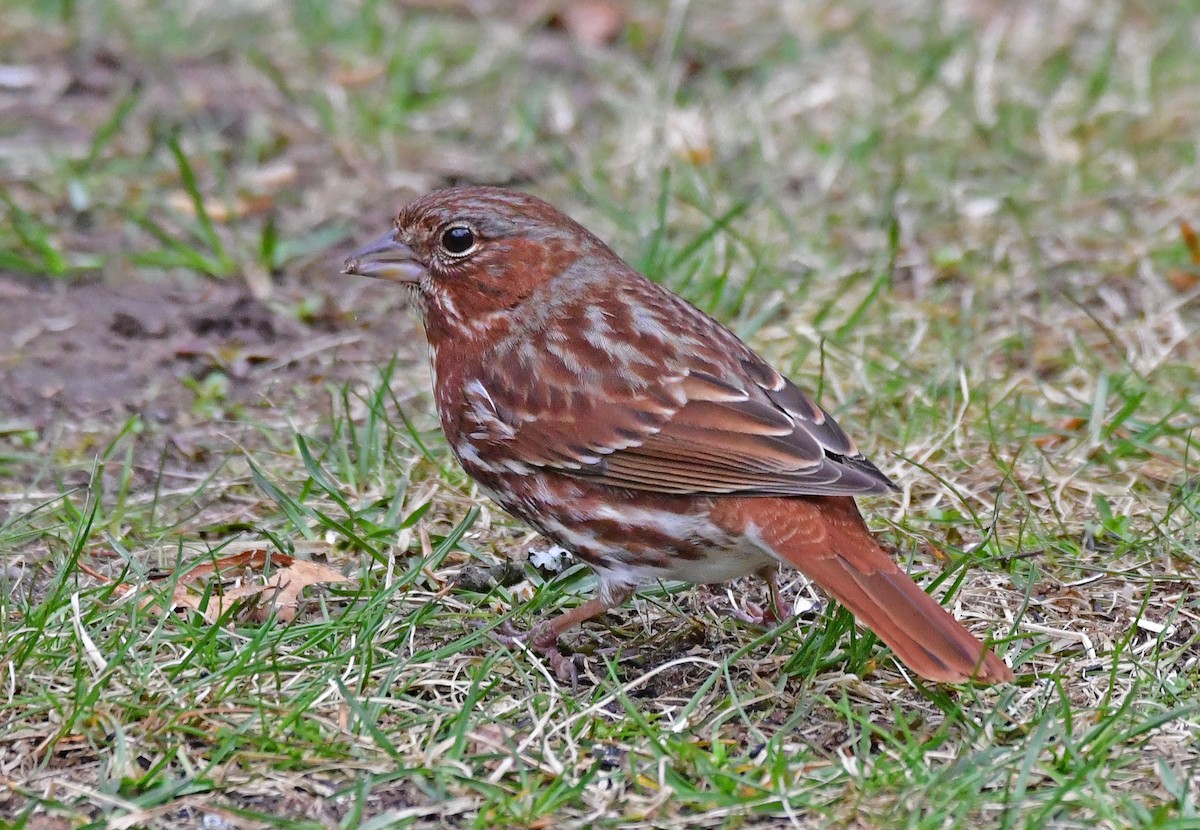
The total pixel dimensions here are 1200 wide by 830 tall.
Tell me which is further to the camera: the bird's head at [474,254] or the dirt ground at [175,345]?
the dirt ground at [175,345]

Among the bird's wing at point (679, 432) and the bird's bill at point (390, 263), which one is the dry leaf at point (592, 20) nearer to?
the bird's bill at point (390, 263)

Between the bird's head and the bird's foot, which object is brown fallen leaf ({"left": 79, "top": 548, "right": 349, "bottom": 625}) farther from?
the bird's head

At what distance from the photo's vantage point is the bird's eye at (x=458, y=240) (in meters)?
4.62

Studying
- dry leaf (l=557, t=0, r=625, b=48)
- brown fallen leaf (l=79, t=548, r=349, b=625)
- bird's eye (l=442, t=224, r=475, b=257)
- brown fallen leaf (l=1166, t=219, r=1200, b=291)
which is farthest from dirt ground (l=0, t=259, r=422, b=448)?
brown fallen leaf (l=1166, t=219, r=1200, b=291)

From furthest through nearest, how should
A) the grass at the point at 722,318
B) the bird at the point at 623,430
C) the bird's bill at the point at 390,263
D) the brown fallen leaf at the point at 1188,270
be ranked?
the brown fallen leaf at the point at 1188,270 < the bird's bill at the point at 390,263 < the bird at the point at 623,430 < the grass at the point at 722,318

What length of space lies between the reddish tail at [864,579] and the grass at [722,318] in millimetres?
161

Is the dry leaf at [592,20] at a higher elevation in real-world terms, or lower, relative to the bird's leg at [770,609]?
higher

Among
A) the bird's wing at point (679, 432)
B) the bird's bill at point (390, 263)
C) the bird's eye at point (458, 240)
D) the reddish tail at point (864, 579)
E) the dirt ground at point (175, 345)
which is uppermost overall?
the bird's eye at point (458, 240)

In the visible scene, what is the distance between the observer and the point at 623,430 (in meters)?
4.21

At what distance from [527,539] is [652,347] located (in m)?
0.78

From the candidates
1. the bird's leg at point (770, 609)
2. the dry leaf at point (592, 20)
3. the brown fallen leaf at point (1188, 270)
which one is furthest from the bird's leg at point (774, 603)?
the dry leaf at point (592, 20)

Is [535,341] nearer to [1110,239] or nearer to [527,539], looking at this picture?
[527,539]

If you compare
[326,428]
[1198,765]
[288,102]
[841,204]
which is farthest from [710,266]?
[1198,765]

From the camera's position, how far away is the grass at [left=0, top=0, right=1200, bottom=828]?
3.64 metres
